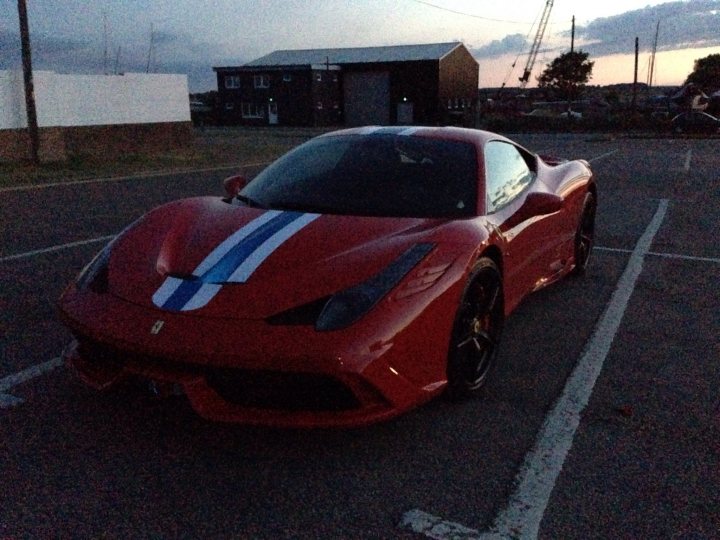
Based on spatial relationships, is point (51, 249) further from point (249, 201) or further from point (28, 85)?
point (28, 85)

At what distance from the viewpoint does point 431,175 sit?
3.79 meters

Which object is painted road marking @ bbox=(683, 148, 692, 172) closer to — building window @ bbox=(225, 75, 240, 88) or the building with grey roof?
the building with grey roof

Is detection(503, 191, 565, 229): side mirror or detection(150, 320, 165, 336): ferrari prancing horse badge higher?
detection(503, 191, 565, 229): side mirror

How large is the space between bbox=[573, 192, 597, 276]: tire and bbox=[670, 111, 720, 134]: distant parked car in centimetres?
3377

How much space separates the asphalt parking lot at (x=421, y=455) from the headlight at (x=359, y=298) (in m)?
0.56

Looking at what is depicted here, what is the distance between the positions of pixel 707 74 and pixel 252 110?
50.4 metres

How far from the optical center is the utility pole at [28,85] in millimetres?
15789

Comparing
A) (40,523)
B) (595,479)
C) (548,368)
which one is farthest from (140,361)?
(548,368)

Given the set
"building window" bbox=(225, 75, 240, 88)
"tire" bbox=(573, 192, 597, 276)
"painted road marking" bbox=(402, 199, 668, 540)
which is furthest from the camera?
"building window" bbox=(225, 75, 240, 88)

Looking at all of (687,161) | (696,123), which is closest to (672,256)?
(687,161)

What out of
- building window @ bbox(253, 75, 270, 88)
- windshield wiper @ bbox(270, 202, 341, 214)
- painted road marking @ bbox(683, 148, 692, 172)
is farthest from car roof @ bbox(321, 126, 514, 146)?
building window @ bbox(253, 75, 270, 88)

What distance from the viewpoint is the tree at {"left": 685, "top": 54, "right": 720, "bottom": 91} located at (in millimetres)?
71675

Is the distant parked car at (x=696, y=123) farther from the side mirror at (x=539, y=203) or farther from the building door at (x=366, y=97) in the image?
the side mirror at (x=539, y=203)

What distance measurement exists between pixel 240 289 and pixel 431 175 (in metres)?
1.48
